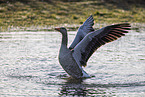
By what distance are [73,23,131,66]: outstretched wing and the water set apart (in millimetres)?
865

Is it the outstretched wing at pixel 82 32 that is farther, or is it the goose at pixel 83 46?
the outstretched wing at pixel 82 32

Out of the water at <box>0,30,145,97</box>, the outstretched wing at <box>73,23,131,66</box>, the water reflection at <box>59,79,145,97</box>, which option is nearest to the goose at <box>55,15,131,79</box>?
the outstretched wing at <box>73,23,131,66</box>

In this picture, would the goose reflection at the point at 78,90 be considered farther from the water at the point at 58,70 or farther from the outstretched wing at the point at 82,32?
the outstretched wing at the point at 82,32

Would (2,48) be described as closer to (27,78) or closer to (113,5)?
(27,78)

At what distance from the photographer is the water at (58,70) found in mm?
8445

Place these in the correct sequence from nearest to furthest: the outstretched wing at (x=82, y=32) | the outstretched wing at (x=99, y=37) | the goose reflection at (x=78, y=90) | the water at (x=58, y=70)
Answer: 1. the goose reflection at (x=78, y=90)
2. the water at (x=58, y=70)
3. the outstretched wing at (x=99, y=37)
4. the outstretched wing at (x=82, y=32)

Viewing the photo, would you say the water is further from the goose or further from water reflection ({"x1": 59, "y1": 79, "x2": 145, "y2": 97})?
the goose

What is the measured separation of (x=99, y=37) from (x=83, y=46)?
1.77 ft

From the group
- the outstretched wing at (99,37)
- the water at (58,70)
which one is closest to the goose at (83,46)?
the outstretched wing at (99,37)

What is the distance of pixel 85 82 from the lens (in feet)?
30.9

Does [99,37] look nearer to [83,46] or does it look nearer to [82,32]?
[83,46]

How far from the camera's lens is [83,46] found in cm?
941

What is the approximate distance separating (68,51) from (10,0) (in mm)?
14551

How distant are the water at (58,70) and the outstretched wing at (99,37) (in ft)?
2.84
